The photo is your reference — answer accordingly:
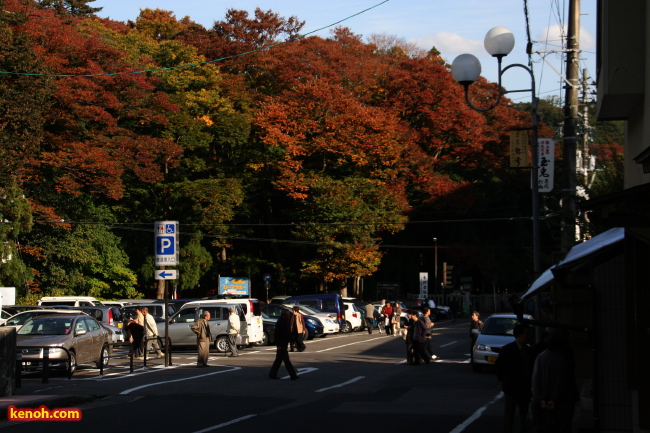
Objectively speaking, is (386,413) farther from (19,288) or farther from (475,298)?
(475,298)

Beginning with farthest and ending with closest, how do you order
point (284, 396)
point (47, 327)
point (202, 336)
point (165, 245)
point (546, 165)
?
point (165, 245) < point (202, 336) < point (47, 327) < point (546, 165) < point (284, 396)

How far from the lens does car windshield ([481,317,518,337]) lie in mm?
22031

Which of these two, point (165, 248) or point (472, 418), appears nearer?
point (472, 418)

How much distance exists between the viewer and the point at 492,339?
21.5 m

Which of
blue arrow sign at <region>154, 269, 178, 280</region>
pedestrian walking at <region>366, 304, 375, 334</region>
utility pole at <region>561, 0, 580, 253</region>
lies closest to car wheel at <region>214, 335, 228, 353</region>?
blue arrow sign at <region>154, 269, 178, 280</region>

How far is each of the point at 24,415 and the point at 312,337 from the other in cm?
2516

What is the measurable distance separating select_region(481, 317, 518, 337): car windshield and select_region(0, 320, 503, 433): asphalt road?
115 centimetres

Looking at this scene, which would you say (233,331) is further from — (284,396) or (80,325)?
(284,396)

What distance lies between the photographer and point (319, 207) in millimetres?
50438

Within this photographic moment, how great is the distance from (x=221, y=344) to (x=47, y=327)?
27.4ft

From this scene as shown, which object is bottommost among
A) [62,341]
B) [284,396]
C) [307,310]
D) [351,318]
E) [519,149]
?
[351,318]

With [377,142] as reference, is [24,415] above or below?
below

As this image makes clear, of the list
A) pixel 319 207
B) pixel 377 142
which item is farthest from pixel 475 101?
pixel 319 207

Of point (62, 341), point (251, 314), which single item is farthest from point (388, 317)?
point (62, 341)
